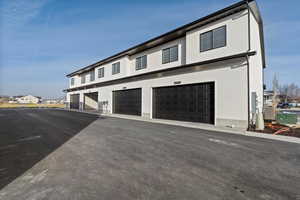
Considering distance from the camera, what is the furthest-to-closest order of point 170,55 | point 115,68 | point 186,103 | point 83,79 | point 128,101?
point 83,79 → point 115,68 → point 128,101 → point 170,55 → point 186,103

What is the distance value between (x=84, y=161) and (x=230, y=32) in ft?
39.6

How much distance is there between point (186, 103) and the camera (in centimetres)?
1277

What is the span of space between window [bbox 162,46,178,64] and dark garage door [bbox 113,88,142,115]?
459cm

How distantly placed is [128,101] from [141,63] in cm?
512

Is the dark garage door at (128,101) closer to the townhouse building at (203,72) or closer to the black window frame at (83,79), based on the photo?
the townhouse building at (203,72)

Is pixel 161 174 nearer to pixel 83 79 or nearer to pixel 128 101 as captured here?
pixel 128 101

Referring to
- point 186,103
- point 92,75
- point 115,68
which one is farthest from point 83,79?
point 186,103

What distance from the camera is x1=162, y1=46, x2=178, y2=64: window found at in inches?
591

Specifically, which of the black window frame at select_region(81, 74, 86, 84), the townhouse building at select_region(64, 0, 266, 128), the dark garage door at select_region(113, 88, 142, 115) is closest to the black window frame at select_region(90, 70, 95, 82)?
the black window frame at select_region(81, 74, 86, 84)

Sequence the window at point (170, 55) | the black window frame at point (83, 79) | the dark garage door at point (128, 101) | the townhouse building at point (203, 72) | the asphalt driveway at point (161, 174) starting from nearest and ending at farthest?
the asphalt driveway at point (161, 174) → the townhouse building at point (203, 72) → the window at point (170, 55) → the dark garage door at point (128, 101) → the black window frame at point (83, 79)

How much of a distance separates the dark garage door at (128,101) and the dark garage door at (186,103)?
260 cm

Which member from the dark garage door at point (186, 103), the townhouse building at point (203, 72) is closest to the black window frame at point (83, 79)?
the townhouse building at point (203, 72)

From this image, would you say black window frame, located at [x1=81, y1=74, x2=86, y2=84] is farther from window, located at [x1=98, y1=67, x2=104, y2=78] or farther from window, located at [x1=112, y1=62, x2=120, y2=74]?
window, located at [x1=112, y1=62, x2=120, y2=74]

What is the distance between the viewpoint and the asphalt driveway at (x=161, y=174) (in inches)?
112
